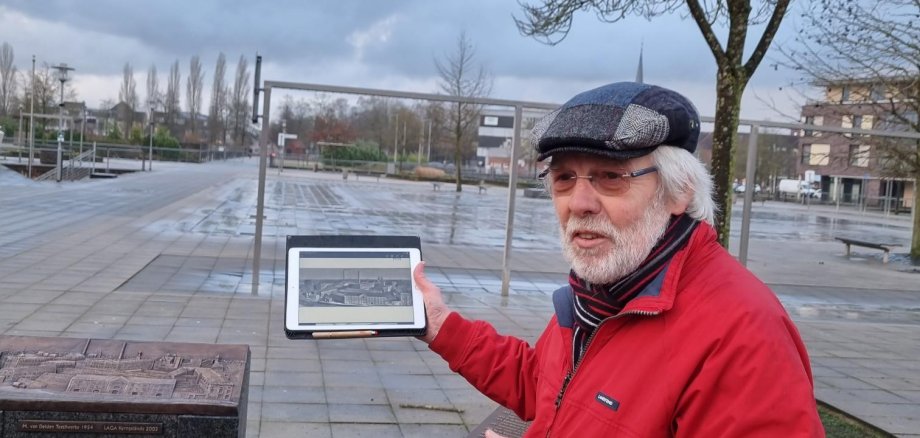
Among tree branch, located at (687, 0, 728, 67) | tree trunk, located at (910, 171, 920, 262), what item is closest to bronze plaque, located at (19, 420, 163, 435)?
tree branch, located at (687, 0, 728, 67)

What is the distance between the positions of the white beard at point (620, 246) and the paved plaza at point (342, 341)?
3302mm

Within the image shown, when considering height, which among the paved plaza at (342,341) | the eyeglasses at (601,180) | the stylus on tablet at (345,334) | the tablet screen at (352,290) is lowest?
the paved plaza at (342,341)

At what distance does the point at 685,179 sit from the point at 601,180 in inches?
7.0

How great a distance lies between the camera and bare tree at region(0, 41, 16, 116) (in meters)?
63.6

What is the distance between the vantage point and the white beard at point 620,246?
168 centimetres

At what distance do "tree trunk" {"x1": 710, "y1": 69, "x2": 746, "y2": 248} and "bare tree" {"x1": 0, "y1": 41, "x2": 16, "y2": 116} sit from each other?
6635cm

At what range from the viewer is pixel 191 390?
Answer: 2691 mm

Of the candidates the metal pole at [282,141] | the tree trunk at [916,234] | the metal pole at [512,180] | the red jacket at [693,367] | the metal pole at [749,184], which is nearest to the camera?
the red jacket at [693,367]

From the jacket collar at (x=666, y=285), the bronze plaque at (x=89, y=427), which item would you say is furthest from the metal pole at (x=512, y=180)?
the jacket collar at (x=666, y=285)

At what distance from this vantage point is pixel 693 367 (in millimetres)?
1448

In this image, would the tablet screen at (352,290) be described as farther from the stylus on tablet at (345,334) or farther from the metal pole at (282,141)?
the metal pole at (282,141)

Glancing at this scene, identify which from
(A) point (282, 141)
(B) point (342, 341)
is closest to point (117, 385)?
(B) point (342, 341)

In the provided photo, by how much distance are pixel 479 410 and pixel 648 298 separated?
155 inches

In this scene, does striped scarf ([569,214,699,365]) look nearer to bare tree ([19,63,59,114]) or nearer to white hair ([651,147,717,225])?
white hair ([651,147,717,225])
